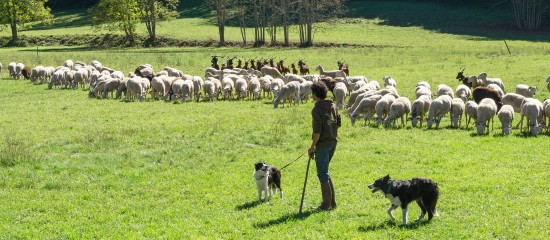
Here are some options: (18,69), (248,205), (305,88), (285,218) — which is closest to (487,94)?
(305,88)

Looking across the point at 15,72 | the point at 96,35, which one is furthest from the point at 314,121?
the point at 96,35

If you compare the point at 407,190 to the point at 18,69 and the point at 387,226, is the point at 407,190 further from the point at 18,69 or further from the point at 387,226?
the point at 18,69

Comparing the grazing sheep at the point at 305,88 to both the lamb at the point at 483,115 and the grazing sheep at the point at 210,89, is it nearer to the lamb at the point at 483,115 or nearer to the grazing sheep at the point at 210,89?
the grazing sheep at the point at 210,89

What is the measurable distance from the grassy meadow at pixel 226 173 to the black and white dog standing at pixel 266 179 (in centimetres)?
23

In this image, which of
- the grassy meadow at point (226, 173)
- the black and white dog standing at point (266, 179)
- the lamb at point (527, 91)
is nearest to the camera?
the grassy meadow at point (226, 173)

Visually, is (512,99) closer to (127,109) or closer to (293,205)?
(293,205)

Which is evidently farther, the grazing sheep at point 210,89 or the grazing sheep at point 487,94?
Result: the grazing sheep at point 210,89

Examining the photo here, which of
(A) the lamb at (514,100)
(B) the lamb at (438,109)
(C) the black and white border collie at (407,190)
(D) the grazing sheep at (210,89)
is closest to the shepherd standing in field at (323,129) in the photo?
(C) the black and white border collie at (407,190)

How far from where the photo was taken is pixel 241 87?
28141 mm

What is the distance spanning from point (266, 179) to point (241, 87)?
1726cm

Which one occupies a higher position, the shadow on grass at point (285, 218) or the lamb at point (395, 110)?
the lamb at point (395, 110)

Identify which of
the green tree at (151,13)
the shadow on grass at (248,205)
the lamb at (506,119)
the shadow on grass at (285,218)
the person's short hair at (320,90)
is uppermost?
the green tree at (151,13)

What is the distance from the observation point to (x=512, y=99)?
21266mm

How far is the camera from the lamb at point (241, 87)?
2808 centimetres
